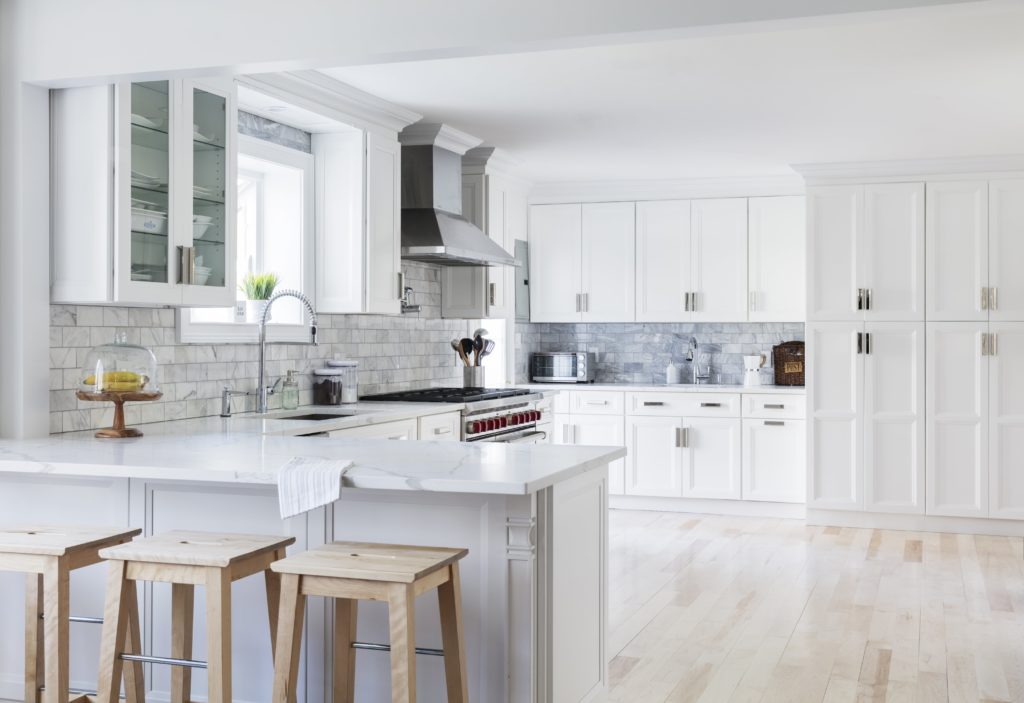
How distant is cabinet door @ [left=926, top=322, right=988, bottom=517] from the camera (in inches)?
256

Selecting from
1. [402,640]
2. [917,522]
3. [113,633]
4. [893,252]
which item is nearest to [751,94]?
[893,252]

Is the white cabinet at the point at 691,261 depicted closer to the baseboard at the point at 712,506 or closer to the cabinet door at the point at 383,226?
the baseboard at the point at 712,506

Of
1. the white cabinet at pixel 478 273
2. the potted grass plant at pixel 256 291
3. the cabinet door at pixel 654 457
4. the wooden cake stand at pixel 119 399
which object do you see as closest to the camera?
the wooden cake stand at pixel 119 399

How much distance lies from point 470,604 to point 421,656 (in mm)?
220

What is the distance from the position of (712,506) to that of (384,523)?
15.2 ft

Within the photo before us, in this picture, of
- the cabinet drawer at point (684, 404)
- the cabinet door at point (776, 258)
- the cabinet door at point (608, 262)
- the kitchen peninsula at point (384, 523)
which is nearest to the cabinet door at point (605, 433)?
the cabinet drawer at point (684, 404)

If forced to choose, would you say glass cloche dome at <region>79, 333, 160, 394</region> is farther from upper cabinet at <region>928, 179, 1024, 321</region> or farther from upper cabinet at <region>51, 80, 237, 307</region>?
upper cabinet at <region>928, 179, 1024, 321</region>

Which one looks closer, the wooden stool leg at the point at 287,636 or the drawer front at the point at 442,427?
the wooden stool leg at the point at 287,636

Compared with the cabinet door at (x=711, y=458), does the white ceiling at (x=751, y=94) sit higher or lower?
higher

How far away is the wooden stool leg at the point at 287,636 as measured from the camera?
2553 millimetres

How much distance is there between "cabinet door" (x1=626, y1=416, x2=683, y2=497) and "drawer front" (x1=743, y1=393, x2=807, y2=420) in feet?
1.56

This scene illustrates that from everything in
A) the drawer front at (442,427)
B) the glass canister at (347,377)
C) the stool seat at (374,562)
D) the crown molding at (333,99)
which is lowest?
the stool seat at (374,562)

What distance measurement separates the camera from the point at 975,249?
6.52 meters

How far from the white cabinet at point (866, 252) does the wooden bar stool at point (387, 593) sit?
468 cm
